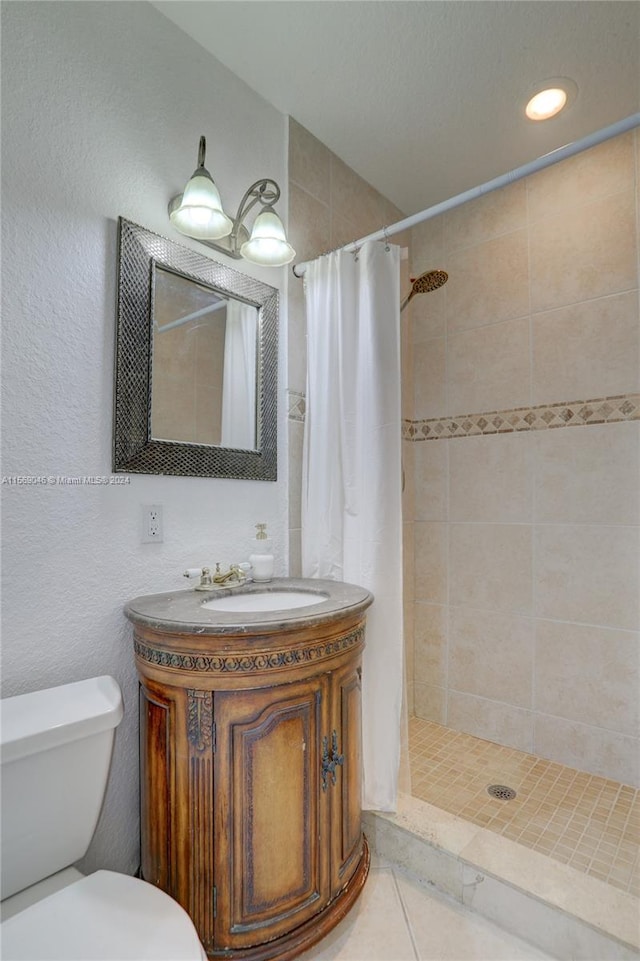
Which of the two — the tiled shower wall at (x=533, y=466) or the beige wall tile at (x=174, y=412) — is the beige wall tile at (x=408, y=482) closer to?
the tiled shower wall at (x=533, y=466)

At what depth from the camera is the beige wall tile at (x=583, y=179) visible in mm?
1975

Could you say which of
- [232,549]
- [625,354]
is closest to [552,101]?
[625,354]

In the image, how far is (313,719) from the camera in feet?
4.03

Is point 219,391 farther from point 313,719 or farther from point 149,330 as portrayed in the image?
point 313,719

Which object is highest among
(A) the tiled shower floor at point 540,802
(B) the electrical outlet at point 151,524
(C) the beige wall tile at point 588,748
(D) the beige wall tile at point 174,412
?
(D) the beige wall tile at point 174,412

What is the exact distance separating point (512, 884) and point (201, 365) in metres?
1.79

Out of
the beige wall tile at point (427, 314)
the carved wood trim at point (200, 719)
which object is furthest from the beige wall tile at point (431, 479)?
the carved wood trim at point (200, 719)

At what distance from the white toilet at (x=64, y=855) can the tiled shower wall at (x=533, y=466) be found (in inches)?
67.2

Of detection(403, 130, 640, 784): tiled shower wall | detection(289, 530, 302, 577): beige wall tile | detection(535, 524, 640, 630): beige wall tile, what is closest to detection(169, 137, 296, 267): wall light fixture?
detection(289, 530, 302, 577): beige wall tile

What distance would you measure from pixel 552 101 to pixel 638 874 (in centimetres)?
264

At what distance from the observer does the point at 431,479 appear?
8.18 ft

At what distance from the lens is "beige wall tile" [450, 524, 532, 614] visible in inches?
85.8

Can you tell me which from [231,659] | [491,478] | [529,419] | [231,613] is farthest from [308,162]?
[231,659]

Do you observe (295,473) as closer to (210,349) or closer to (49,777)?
(210,349)
